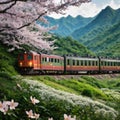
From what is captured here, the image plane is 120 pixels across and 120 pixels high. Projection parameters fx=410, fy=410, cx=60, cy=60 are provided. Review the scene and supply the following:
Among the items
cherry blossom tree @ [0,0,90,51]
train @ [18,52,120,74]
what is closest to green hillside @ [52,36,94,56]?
train @ [18,52,120,74]

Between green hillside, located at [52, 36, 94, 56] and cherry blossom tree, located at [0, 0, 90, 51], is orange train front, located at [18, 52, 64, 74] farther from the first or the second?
green hillside, located at [52, 36, 94, 56]

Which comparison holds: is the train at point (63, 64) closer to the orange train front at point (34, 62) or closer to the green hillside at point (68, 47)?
the orange train front at point (34, 62)

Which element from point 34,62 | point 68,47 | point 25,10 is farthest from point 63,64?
point 68,47

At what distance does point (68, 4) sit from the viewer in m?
13.7

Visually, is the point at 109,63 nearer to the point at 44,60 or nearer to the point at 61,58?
the point at 61,58

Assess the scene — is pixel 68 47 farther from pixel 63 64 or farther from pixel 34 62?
pixel 34 62

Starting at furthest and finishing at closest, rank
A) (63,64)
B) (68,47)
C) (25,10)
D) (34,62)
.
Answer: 1. (68,47)
2. (63,64)
3. (34,62)
4. (25,10)

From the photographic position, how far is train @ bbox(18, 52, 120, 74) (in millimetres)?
40594

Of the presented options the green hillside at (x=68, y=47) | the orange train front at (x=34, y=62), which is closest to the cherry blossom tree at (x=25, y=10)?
the orange train front at (x=34, y=62)

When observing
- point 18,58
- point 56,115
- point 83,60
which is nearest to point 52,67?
point 18,58

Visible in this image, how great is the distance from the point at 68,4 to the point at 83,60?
4268 cm

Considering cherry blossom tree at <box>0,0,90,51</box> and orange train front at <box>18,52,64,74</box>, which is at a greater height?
cherry blossom tree at <box>0,0,90,51</box>

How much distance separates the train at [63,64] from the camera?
4059cm

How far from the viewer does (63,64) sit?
50.5 m
